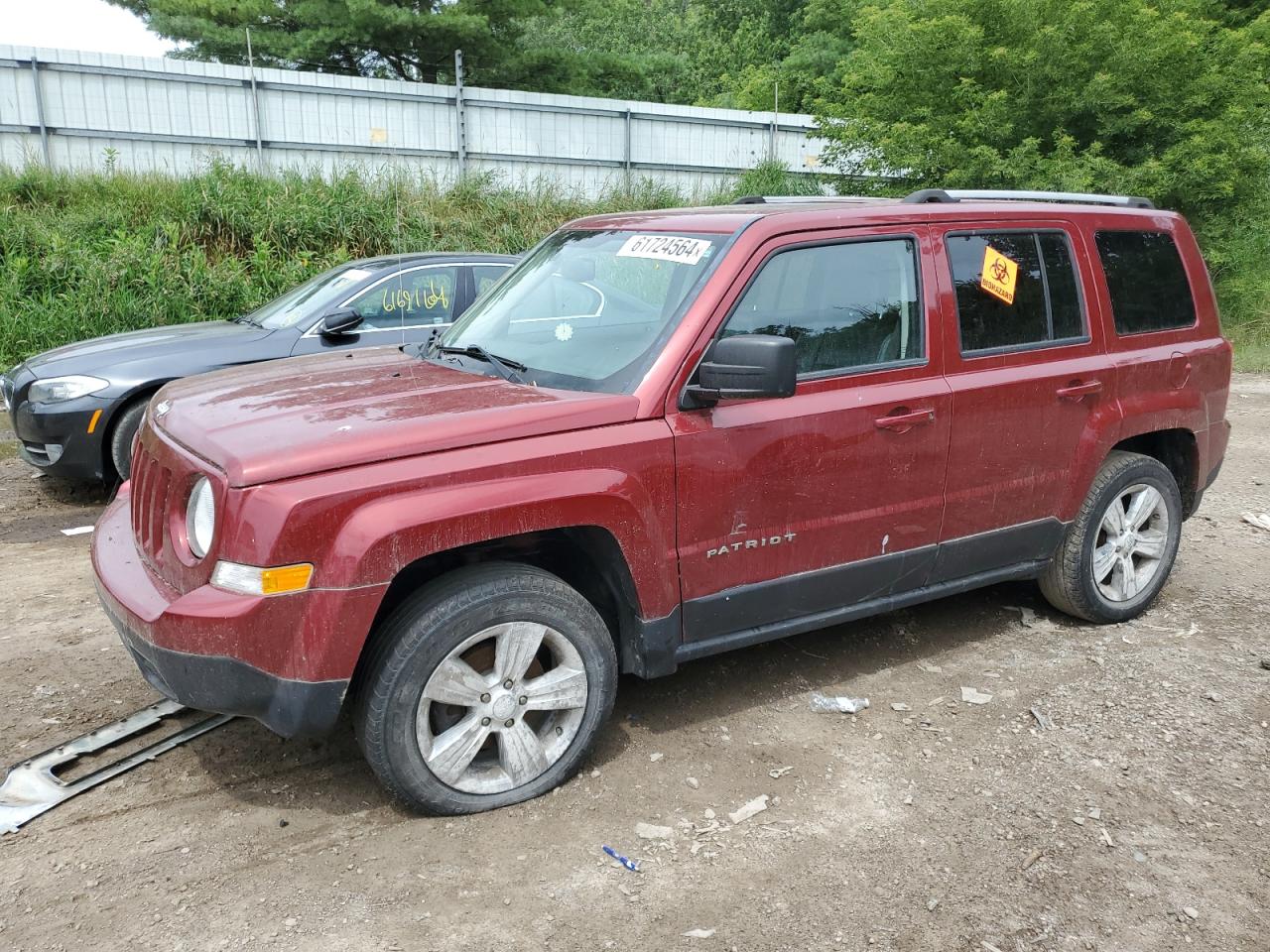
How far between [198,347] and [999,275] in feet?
16.7

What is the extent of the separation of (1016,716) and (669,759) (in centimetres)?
140

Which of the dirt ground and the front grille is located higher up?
the front grille

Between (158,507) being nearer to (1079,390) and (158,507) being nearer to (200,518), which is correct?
(200,518)

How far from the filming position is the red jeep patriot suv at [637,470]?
2953mm

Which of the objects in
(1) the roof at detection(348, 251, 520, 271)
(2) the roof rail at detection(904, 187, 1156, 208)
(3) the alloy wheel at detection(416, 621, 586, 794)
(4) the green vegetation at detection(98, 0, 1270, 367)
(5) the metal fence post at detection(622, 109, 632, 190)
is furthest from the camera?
(5) the metal fence post at detection(622, 109, 632, 190)

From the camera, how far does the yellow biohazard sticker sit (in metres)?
4.17

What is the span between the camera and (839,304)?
384 cm

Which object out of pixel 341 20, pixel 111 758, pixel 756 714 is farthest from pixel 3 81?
pixel 756 714

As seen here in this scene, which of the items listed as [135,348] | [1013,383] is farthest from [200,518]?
[135,348]

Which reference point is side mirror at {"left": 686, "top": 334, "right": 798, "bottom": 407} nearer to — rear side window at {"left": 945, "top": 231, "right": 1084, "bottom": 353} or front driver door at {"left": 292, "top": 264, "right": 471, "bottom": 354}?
rear side window at {"left": 945, "top": 231, "right": 1084, "bottom": 353}

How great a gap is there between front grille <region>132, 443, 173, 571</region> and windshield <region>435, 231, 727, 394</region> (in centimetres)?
116

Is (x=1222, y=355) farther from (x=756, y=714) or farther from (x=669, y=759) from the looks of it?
(x=669, y=759)

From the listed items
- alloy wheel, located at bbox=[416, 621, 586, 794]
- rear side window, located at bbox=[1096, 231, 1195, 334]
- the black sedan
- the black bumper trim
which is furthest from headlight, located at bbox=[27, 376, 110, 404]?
rear side window, located at bbox=[1096, 231, 1195, 334]

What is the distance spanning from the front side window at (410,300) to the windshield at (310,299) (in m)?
0.18
